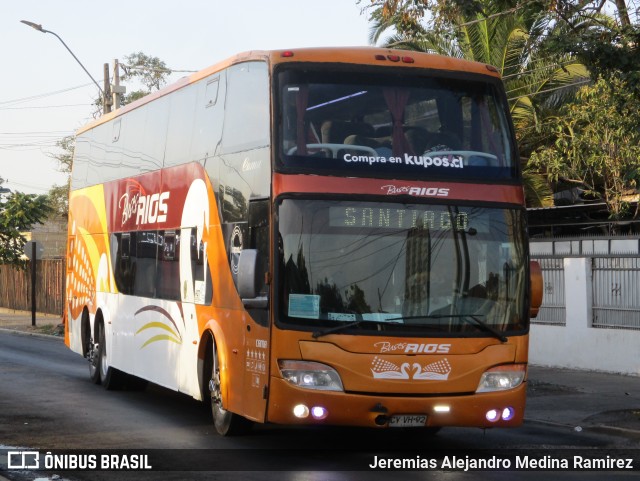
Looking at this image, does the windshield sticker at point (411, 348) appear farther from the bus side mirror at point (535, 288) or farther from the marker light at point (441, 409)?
the bus side mirror at point (535, 288)

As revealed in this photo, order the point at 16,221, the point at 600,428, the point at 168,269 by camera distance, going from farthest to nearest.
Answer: the point at 16,221
the point at 168,269
the point at 600,428

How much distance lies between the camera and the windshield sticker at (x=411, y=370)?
10.7 metres

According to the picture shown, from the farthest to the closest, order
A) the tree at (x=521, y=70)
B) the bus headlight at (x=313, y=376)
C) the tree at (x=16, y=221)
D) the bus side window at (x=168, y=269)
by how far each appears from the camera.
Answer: the tree at (x=16, y=221)
the tree at (x=521, y=70)
the bus side window at (x=168, y=269)
the bus headlight at (x=313, y=376)

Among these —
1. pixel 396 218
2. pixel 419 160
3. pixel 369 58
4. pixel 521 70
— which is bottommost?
pixel 396 218

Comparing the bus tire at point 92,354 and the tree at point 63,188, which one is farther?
the tree at point 63,188

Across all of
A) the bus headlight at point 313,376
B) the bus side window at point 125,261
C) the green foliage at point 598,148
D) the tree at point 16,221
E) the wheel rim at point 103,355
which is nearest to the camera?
the bus headlight at point 313,376

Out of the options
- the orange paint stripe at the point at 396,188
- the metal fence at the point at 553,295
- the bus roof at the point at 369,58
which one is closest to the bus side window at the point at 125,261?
the bus roof at the point at 369,58

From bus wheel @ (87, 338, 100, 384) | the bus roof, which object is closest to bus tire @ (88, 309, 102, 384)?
bus wheel @ (87, 338, 100, 384)

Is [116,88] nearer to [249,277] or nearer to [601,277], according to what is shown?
[601,277]

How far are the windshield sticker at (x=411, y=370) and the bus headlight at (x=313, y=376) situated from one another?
1.22ft

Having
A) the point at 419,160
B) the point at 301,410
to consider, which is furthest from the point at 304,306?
the point at 419,160

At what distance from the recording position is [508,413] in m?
11.1

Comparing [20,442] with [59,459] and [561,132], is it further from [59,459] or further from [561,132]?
[561,132]

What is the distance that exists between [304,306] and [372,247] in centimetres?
85
